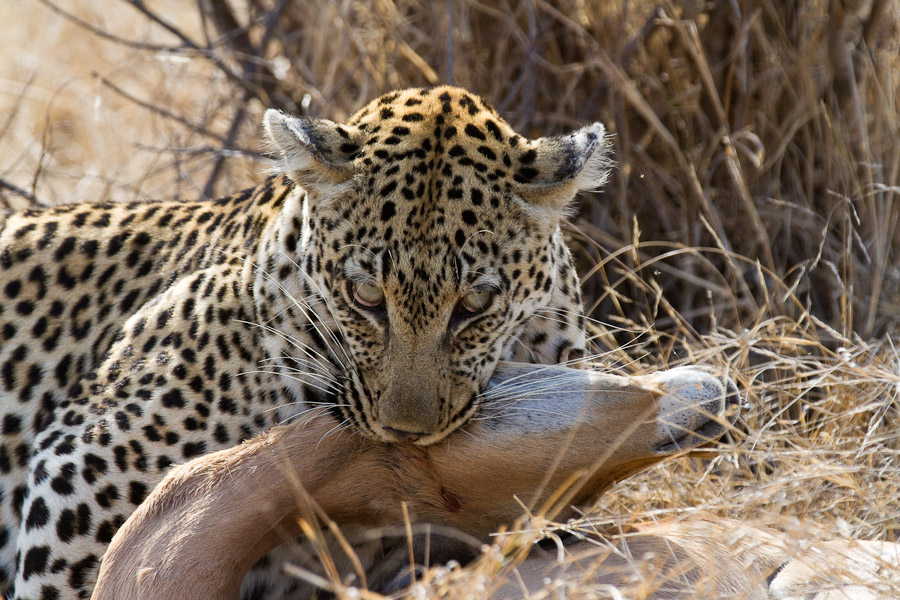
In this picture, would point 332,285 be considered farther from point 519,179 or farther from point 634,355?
point 634,355

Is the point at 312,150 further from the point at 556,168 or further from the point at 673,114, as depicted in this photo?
the point at 673,114

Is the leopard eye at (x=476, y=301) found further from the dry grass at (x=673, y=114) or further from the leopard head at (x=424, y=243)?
the dry grass at (x=673, y=114)

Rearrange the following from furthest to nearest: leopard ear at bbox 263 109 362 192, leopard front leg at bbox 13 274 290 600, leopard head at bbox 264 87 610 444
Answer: leopard front leg at bbox 13 274 290 600 < leopard ear at bbox 263 109 362 192 < leopard head at bbox 264 87 610 444

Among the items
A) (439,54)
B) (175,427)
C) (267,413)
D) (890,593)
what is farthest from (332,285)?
(439,54)

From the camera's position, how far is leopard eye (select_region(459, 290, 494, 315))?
3.24 meters

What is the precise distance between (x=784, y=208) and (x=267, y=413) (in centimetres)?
307

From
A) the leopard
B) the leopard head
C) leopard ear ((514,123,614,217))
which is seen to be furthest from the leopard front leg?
leopard ear ((514,123,614,217))

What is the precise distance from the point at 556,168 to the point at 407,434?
92cm

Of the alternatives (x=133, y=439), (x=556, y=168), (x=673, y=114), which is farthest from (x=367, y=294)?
(x=673, y=114)

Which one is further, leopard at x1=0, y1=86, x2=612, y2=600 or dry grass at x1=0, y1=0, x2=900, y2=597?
dry grass at x1=0, y1=0, x2=900, y2=597

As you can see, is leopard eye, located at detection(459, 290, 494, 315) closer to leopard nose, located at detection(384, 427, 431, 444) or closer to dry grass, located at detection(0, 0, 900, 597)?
leopard nose, located at detection(384, 427, 431, 444)

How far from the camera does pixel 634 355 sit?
186 inches

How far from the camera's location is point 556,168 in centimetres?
341

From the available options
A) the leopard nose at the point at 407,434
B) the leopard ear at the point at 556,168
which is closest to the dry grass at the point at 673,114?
the leopard ear at the point at 556,168
